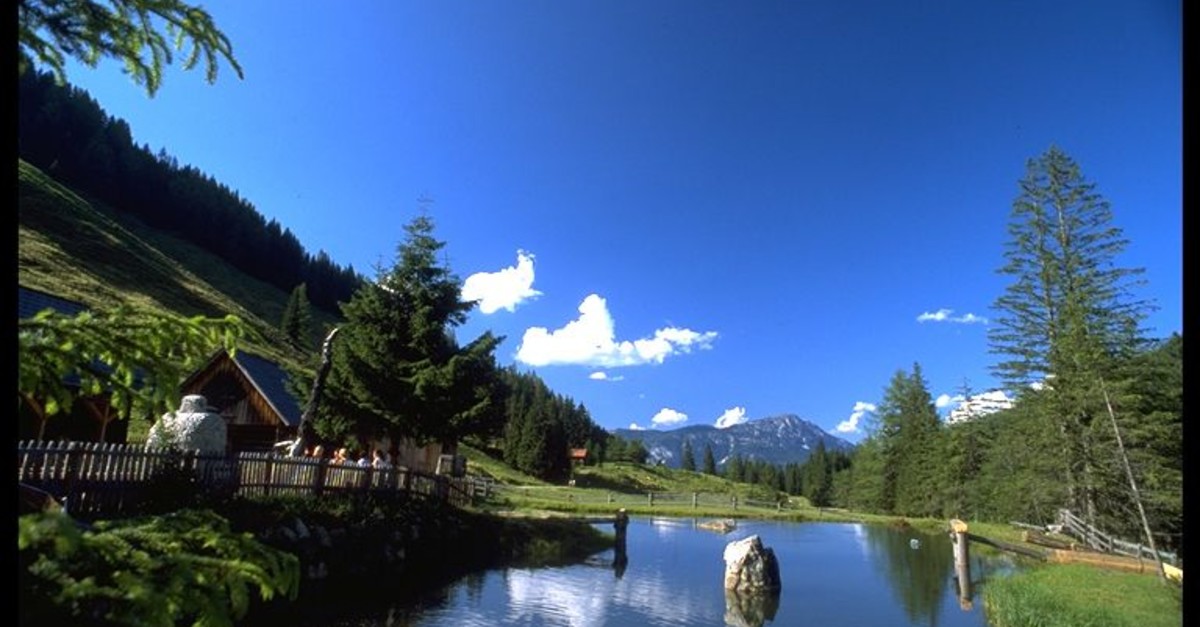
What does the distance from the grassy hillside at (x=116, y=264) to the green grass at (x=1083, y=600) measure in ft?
180

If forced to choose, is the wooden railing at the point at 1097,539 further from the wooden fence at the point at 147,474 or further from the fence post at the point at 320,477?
the wooden fence at the point at 147,474

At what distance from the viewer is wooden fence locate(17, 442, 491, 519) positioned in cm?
1280

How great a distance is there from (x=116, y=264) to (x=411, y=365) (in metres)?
73.0

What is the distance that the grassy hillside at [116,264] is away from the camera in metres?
66.4

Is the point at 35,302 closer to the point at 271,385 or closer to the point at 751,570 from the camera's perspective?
the point at 271,385

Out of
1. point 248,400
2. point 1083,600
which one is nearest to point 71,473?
point 248,400

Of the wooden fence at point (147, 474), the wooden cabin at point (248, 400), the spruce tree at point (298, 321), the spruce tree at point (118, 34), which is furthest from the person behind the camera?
the spruce tree at point (298, 321)

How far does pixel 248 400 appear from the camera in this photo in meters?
34.2

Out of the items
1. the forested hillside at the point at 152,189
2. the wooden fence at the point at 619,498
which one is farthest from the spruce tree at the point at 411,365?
the forested hillside at the point at 152,189

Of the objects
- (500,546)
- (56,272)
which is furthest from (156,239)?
(500,546)

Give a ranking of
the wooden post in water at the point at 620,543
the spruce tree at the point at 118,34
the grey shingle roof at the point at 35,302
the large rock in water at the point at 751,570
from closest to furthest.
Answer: the spruce tree at the point at 118,34 < the large rock in water at the point at 751,570 < the grey shingle roof at the point at 35,302 < the wooden post in water at the point at 620,543

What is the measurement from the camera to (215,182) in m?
141
